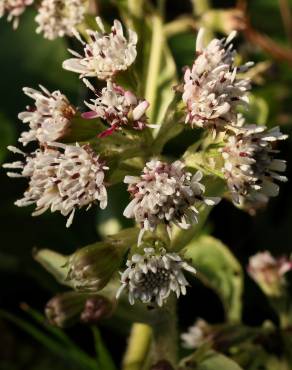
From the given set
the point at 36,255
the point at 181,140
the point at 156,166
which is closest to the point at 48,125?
the point at 156,166

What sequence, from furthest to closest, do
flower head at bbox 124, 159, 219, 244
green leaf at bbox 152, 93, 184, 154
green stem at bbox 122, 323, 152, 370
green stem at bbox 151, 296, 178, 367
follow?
green stem at bbox 122, 323, 152, 370, green stem at bbox 151, 296, 178, 367, green leaf at bbox 152, 93, 184, 154, flower head at bbox 124, 159, 219, 244

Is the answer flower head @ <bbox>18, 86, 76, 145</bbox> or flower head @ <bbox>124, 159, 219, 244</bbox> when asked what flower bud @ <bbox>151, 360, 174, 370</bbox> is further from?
flower head @ <bbox>18, 86, 76, 145</bbox>

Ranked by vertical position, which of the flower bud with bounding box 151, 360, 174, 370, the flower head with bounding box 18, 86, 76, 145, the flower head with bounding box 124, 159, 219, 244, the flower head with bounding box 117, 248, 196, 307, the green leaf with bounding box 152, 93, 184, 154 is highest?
the flower head with bounding box 18, 86, 76, 145

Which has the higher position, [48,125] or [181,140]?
[48,125]

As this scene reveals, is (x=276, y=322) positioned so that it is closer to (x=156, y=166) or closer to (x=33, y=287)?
(x=33, y=287)

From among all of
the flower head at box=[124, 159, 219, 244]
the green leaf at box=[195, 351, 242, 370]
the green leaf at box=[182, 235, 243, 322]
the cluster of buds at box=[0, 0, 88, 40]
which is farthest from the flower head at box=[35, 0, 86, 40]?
the green leaf at box=[195, 351, 242, 370]

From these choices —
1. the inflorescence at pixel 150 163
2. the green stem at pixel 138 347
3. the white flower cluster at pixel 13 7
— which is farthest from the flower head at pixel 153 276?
the white flower cluster at pixel 13 7
